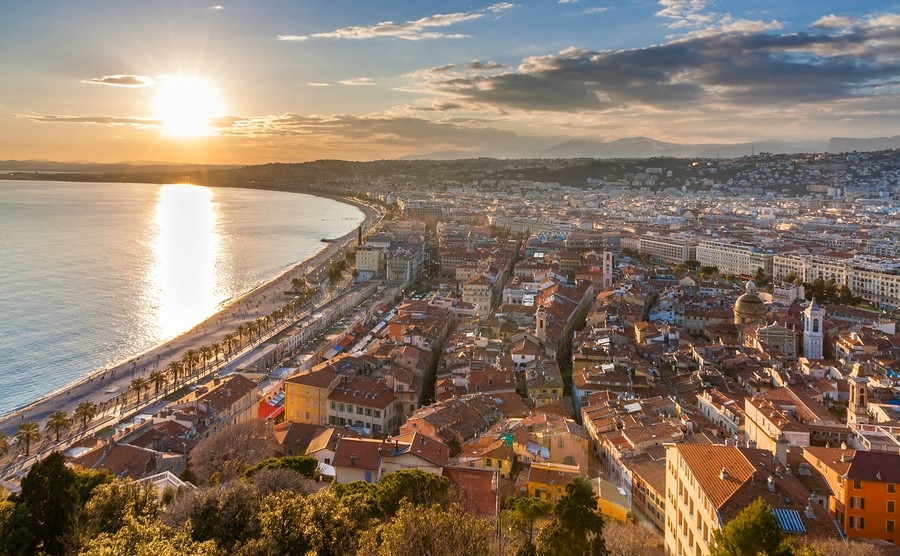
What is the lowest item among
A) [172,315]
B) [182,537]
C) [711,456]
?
[172,315]

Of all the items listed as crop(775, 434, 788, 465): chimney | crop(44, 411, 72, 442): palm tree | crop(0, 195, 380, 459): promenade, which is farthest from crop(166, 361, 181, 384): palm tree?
crop(775, 434, 788, 465): chimney

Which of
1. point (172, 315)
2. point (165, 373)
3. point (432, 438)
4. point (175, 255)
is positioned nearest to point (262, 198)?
point (175, 255)

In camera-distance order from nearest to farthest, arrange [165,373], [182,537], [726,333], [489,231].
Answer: [182,537]
[165,373]
[726,333]
[489,231]

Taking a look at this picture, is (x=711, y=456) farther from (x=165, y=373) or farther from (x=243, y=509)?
(x=165, y=373)

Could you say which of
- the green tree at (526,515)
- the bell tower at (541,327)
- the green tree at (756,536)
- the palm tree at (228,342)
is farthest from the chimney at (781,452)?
the palm tree at (228,342)

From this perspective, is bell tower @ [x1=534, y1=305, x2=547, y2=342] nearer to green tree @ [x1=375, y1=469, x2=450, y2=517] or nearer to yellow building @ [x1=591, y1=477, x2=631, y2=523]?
yellow building @ [x1=591, y1=477, x2=631, y2=523]

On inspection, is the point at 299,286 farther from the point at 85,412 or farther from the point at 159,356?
the point at 85,412

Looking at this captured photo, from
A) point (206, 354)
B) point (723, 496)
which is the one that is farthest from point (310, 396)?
point (723, 496)
